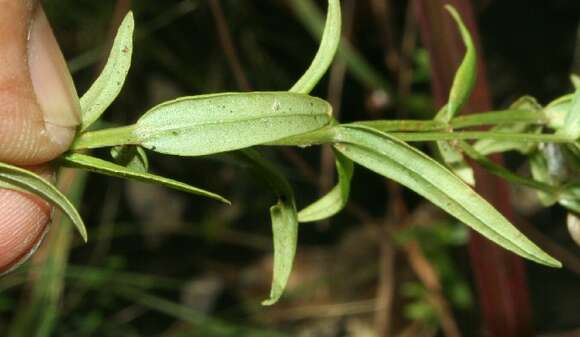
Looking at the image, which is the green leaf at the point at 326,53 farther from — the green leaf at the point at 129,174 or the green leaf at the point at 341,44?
the green leaf at the point at 341,44

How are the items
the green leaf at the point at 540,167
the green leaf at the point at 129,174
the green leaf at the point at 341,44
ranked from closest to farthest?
1. the green leaf at the point at 129,174
2. the green leaf at the point at 540,167
3. the green leaf at the point at 341,44

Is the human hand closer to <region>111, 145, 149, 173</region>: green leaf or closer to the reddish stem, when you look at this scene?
<region>111, 145, 149, 173</region>: green leaf

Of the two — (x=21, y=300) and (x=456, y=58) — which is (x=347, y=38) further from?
(x=21, y=300)

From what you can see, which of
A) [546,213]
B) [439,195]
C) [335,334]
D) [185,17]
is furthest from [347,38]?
[439,195]

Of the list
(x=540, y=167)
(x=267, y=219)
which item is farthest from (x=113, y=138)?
(x=267, y=219)

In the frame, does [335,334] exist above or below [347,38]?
below

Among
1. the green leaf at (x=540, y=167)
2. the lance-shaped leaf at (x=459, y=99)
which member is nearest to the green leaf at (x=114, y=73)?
the lance-shaped leaf at (x=459, y=99)

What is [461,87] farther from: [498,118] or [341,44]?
[341,44]
